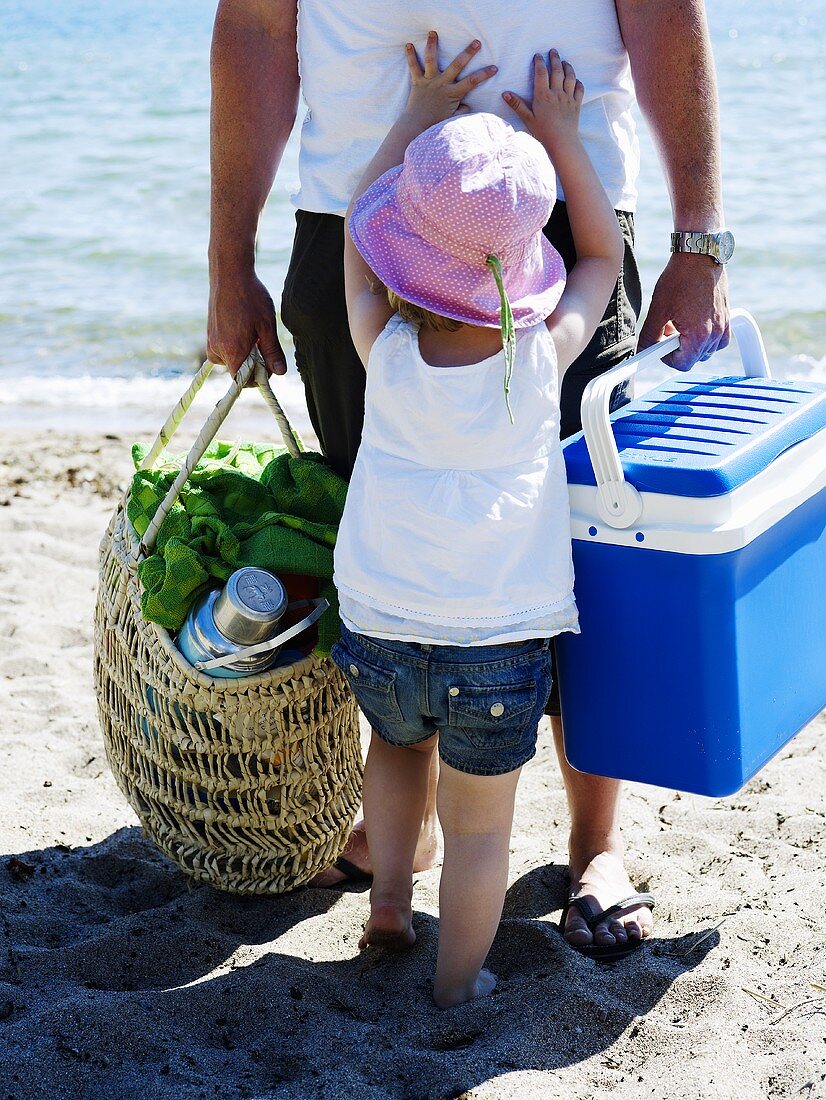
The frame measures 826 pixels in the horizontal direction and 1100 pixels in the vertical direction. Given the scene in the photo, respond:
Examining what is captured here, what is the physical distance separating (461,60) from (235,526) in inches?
34.5

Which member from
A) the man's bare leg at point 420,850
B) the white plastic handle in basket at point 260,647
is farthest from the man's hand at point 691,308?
the man's bare leg at point 420,850

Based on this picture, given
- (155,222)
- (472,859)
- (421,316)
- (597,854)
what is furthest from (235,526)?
(155,222)

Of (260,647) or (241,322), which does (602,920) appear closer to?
(260,647)

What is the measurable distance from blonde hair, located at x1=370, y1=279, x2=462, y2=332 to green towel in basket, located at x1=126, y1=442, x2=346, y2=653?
0.48 metres

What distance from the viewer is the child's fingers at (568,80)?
6.29 feet

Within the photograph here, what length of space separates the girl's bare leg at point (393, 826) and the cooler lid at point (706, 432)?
632mm

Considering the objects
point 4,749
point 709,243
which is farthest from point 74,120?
point 709,243

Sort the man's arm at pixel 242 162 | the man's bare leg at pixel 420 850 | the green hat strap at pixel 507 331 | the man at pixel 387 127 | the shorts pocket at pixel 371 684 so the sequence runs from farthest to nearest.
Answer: the man's bare leg at pixel 420 850, the man's arm at pixel 242 162, the man at pixel 387 127, the shorts pocket at pixel 371 684, the green hat strap at pixel 507 331

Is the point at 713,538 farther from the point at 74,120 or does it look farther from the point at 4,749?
the point at 74,120

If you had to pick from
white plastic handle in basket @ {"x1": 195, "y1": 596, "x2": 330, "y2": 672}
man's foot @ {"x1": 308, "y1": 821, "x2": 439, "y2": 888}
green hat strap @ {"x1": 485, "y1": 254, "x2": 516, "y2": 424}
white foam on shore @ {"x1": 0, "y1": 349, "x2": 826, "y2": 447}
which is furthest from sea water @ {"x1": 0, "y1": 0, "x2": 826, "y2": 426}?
green hat strap @ {"x1": 485, "y1": 254, "x2": 516, "y2": 424}

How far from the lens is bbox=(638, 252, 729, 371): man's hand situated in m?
2.06

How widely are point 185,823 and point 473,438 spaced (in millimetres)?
990

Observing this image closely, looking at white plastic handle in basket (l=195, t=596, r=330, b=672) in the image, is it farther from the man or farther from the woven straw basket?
the man

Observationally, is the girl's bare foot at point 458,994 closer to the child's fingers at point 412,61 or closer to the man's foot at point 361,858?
the man's foot at point 361,858
